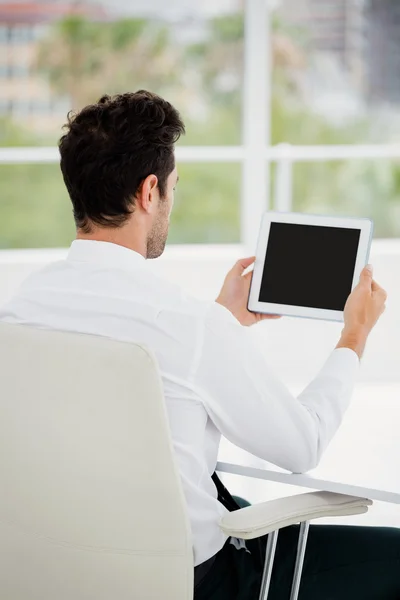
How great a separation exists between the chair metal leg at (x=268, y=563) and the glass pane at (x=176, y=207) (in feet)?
43.9

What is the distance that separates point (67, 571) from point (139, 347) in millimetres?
360

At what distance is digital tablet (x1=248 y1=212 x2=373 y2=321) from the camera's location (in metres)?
1.75

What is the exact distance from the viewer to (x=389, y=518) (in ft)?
9.07

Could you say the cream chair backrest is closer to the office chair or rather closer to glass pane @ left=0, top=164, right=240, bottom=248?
the office chair

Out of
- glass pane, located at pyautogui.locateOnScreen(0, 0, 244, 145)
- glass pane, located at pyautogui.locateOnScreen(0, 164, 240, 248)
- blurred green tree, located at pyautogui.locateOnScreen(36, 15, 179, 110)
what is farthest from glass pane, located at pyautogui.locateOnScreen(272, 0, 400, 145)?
glass pane, located at pyautogui.locateOnScreen(0, 164, 240, 248)

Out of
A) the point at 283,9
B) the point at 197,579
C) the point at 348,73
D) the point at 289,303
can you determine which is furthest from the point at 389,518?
the point at 283,9

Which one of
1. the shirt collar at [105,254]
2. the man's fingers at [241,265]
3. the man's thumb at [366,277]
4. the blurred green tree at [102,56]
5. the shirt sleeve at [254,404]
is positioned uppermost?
the blurred green tree at [102,56]

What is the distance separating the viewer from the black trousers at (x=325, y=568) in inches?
61.4

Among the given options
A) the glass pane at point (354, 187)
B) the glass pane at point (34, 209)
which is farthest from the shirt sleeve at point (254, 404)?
the glass pane at point (34, 209)

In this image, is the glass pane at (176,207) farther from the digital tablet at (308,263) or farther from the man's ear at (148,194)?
the man's ear at (148,194)

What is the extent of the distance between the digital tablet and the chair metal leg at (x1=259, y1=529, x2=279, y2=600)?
43 centimetres

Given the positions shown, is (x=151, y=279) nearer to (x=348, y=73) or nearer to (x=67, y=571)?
(x=67, y=571)

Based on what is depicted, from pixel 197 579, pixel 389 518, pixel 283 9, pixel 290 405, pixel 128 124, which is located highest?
pixel 283 9

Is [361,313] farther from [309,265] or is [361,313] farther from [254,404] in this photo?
[254,404]
